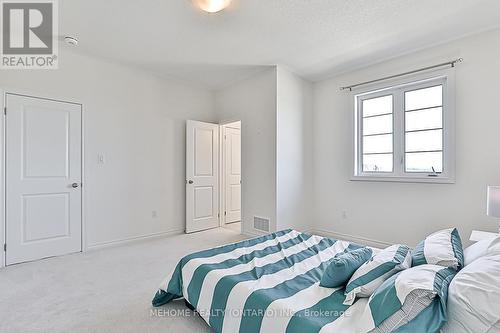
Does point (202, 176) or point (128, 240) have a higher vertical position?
point (202, 176)

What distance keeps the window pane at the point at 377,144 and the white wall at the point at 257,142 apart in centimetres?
140

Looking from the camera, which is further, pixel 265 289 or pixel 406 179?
pixel 406 179

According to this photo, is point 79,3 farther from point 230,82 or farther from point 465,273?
point 465,273

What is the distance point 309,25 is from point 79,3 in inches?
89.2

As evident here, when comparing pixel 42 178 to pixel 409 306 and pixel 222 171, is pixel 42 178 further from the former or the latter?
pixel 409 306

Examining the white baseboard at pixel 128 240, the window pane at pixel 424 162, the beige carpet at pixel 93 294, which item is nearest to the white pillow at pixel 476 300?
the beige carpet at pixel 93 294

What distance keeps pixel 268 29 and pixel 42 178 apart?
3.23 meters

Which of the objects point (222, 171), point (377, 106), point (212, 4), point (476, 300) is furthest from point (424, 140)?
point (222, 171)

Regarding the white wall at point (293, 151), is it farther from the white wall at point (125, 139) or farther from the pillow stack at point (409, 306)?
the pillow stack at point (409, 306)

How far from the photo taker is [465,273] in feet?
3.67

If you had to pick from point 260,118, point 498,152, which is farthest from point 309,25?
point 498,152

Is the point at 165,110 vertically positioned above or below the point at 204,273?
above

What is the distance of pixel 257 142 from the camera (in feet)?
14.1

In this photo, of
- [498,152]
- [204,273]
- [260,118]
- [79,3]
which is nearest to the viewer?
[204,273]
